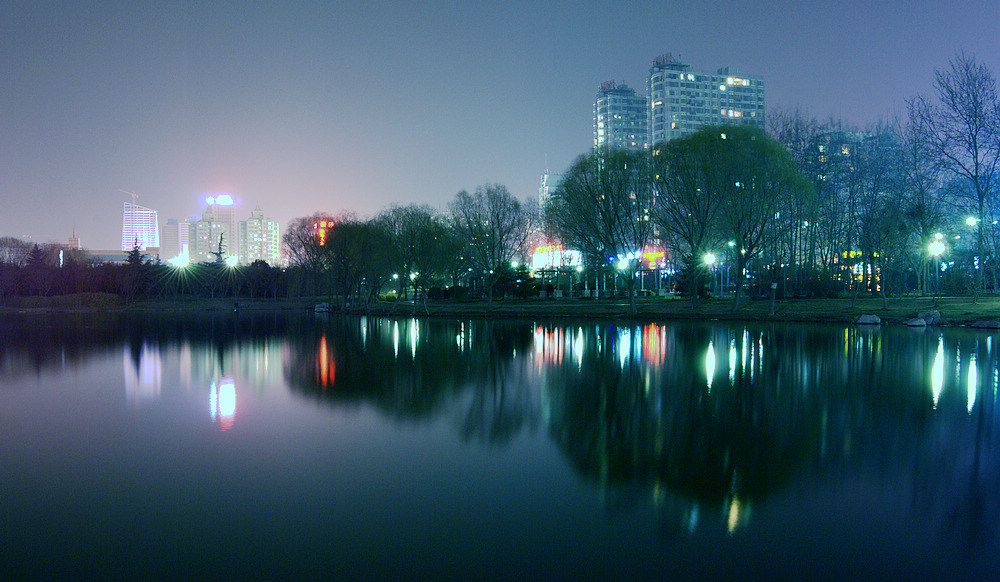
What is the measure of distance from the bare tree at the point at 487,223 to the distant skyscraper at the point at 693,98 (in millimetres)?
123596

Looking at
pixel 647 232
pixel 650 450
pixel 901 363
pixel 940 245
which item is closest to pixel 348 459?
pixel 650 450

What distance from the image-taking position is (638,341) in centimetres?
2697

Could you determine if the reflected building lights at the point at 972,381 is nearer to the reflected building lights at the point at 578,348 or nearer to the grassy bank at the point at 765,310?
the reflected building lights at the point at 578,348

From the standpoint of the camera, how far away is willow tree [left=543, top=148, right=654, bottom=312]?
149 ft

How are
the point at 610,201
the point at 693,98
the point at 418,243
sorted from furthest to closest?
the point at 693,98
the point at 418,243
the point at 610,201

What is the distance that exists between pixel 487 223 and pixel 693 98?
13512 cm

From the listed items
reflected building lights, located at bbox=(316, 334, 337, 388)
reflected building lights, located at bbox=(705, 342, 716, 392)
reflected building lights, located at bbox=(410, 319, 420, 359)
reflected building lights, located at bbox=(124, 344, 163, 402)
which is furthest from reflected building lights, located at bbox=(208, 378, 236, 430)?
reflected building lights, located at bbox=(705, 342, 716, 392)

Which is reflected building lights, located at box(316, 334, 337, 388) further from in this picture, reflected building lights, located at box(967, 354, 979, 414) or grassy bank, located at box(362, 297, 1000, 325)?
grassy bank, located at box(362, 297, 1000, 325)

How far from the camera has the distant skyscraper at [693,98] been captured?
574 ft

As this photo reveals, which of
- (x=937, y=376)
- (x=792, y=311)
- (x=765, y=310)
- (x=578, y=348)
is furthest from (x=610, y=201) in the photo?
(x=937, y=376)

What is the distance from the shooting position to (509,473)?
839 cm

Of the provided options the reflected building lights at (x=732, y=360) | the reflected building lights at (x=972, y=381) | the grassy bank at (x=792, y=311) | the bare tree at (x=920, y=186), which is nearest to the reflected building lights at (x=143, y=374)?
the reflected building lights at (x=732, y=360)

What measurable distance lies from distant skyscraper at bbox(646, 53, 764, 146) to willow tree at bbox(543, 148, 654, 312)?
134 m

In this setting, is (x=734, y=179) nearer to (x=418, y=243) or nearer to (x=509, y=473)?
(x=418, y=243)
